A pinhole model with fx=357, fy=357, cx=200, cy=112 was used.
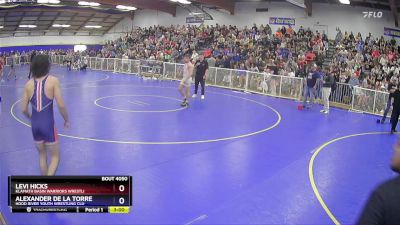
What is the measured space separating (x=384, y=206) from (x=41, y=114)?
5130mm

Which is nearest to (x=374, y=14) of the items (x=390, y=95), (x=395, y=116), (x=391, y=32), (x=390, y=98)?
(x=391, y=32)

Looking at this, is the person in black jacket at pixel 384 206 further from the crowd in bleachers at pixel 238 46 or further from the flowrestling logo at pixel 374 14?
the flowrestling logo at pixel 374 14

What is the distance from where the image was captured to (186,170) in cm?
802

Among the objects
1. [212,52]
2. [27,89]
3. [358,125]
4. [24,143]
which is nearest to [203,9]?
[212,52]

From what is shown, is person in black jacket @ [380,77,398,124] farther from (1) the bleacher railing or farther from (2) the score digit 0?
(2) the score digit 0

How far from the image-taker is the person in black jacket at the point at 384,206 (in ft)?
7.20

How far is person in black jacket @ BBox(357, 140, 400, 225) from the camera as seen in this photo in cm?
219

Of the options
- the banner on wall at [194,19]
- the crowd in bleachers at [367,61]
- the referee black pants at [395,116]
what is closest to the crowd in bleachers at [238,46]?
the banner on wall at [194,19]

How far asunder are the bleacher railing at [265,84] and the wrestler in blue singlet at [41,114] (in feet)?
48.6

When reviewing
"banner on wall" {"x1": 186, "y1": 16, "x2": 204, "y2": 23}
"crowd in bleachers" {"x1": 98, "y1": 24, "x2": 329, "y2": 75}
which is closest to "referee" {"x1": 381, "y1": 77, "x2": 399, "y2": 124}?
"crowd in bleachers" {"x1": 98, "y1": 24, "x2": 329, "y2": 75}

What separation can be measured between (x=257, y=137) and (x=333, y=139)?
2567mm

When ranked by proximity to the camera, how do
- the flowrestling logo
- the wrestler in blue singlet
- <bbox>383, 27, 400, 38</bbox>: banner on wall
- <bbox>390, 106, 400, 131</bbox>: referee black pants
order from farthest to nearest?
<bbox>383, 27, 400, 38</bbox>: banner on wall → the flowrestling logo → <bbox>390, 106, 400, 131</bbox>: referee black pants → the wrestler in blue singlet
